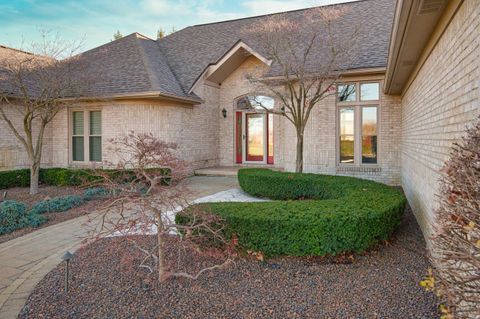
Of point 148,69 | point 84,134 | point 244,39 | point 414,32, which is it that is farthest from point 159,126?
point 414,32

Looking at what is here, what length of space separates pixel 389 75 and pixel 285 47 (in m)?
3.65

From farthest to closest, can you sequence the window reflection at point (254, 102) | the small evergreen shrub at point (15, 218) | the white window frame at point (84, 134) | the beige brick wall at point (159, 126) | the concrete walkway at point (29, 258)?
1. the window reflection at point (254, 102)
2. the white window frame at point (84, 134)
3. the beige brick wall at point (159, 126)
4. the small evergreen shrub at point (15, 218)
5. the concrete walkway at point (29, 258)

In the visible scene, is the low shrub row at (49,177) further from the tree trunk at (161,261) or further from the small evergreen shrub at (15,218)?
the tree trunk at (161,261)

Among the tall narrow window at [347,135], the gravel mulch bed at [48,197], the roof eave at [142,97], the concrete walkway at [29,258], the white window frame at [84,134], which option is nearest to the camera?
the concrete walkway at [29,258]

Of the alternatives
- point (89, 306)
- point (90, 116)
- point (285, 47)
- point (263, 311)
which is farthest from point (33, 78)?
point (263, 311)

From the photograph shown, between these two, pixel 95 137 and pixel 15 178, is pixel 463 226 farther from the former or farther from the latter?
pixel 95 137

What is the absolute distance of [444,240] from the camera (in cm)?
200

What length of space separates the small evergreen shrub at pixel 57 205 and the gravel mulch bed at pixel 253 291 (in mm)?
3516

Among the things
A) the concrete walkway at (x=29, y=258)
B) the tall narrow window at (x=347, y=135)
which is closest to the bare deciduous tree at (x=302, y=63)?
the tall narrow window at (x=347, y=135)

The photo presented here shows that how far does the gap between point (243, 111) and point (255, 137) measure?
1.24 meters

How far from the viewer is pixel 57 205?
7.80m

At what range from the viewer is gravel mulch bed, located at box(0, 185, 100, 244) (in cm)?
619

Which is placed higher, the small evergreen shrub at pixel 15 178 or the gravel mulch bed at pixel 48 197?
the small evergreen shrub at pixel 15 178

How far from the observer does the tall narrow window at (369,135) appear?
10453 millimetres
